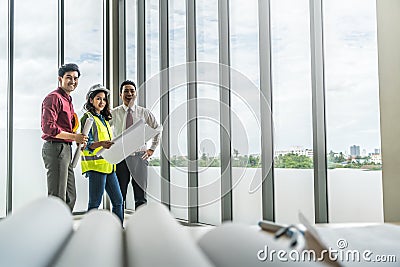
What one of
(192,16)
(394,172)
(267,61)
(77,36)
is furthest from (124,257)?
(77,36)

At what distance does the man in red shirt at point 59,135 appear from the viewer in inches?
148

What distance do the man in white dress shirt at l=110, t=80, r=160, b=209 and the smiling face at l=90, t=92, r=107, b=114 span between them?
0.30 m

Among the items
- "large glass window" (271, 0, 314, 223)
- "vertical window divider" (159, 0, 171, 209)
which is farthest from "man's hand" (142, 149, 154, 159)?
"large glass window" (271, 0, 314, 223)

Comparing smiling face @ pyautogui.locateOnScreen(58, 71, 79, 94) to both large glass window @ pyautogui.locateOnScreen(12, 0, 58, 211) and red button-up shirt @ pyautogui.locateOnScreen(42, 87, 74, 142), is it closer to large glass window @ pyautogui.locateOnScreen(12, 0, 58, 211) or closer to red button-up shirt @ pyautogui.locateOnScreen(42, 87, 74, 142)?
red button-up shirt @ pyautogui.locateOnScreen(42, 87, 74, 142)

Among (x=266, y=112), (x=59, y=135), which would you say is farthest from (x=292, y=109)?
(x=59, y=135)

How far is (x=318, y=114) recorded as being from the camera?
290 cm

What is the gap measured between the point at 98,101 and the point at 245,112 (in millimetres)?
1180

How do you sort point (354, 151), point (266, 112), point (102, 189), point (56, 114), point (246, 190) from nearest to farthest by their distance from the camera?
point (354, 151) < point (266, 112) < point (246, 190) < point (102, 189) < point (56, 114)

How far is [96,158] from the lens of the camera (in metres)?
3.64

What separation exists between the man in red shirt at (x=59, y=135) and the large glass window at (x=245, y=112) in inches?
47.7

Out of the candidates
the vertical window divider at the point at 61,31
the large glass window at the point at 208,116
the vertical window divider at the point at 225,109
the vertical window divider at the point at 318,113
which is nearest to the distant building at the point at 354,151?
Answer: the vertical window divider at the point at 318,113

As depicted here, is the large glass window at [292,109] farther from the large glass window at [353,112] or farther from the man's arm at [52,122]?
the man's arm at [52,122]

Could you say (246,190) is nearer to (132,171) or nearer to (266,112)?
(266,112)

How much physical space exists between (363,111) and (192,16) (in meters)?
2.08
